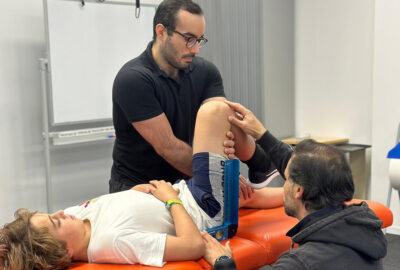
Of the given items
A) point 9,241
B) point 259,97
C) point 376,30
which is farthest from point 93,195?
point 376,30

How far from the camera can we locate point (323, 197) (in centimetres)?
117

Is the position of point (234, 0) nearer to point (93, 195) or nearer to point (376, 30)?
point (376, 30)

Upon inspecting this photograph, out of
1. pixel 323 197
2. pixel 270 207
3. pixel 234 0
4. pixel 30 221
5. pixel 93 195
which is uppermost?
pixel 234 0

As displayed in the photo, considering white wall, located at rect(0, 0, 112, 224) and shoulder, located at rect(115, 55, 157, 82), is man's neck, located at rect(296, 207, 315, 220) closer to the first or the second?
shoulder, located at rect(115, 55, 157, 82)

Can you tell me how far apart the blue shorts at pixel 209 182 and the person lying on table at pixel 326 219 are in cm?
45

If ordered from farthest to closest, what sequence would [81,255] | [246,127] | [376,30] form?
[376,30] → [246,127] → [81,255]

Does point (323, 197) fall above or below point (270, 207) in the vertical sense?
above

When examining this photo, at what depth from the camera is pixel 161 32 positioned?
195 centimetres

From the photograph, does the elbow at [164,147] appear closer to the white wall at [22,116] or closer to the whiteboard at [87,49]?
the whiteboard at [87,49]

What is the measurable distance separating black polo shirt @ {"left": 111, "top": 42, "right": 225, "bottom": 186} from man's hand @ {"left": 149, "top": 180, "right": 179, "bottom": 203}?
302mm

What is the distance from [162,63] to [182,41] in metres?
0.14

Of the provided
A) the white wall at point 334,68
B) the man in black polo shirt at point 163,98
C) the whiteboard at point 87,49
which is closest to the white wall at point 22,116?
the whiteboard at point 87,49

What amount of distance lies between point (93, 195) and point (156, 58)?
183 cm

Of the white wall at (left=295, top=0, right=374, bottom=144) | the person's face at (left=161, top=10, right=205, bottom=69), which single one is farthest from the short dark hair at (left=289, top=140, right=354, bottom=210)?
the white wall at (left=295, top=0, right=374, bottom=144)
